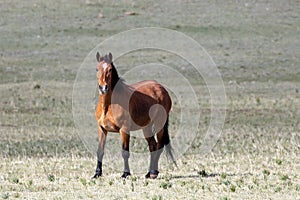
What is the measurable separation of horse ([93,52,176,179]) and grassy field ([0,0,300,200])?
1.69 feet

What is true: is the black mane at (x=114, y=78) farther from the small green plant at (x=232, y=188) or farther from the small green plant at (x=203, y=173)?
the small green plant at (x=232, y=188)

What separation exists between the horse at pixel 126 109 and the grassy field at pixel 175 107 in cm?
52

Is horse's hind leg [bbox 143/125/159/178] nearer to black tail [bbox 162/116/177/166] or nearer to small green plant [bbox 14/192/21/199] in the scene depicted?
black tail [bbox 162/116/177/166]

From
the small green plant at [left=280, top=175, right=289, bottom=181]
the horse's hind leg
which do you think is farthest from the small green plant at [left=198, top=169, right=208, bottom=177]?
the small green plant at [left=280, top=175, right=289, bottom=181]

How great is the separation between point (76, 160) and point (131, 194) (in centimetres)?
556

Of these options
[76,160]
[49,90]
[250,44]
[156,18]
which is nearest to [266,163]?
[76,160]

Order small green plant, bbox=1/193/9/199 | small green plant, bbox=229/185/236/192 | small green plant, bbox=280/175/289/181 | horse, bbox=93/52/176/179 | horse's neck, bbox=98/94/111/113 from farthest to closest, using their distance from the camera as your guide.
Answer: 1. horse's neck, bbox=98/94/111/113
2. horse, bbox=93/52/176/179
3. small green plant, bbox=280/175/289/181
4. small green plant, bbox=229/185/236/192
5. small green plant, bbox=1/193/9/199

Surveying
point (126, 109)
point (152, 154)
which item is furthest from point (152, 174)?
point (126, 109)

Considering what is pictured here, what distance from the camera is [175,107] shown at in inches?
1324

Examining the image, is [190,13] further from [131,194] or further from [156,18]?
[131,194]

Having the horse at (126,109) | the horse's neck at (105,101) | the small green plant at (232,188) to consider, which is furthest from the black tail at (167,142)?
the small green plant at (232,188)

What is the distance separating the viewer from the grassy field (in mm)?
12211

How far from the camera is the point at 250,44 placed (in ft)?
179

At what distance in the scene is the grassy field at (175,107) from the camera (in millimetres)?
12211
